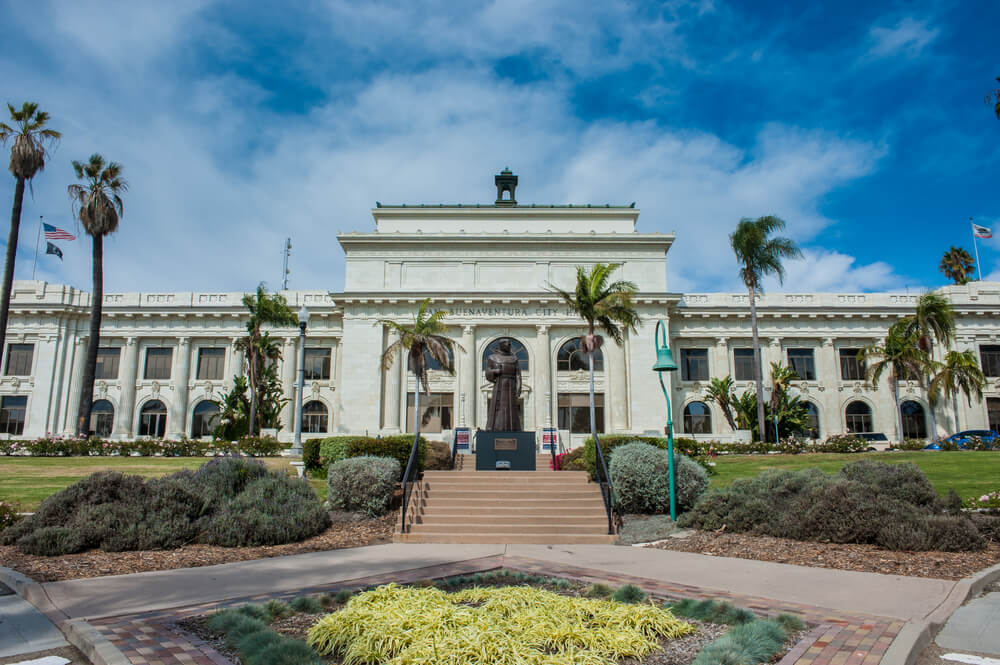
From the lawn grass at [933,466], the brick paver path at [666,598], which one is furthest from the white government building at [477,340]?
the brick paver path at [666,598]

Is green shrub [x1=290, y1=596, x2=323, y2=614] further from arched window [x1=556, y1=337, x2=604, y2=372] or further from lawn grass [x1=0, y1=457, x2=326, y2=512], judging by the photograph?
arched window [x1=556, y1=337, x2=604, y2=372]

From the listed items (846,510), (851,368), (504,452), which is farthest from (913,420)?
(846,510)

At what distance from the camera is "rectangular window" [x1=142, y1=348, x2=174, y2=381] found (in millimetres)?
45219

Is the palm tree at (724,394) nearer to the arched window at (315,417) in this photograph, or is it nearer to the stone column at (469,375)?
the stone column at (469,375)

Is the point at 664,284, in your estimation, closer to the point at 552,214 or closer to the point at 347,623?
the point at 552,214

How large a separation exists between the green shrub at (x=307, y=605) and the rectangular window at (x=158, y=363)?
4397 cm

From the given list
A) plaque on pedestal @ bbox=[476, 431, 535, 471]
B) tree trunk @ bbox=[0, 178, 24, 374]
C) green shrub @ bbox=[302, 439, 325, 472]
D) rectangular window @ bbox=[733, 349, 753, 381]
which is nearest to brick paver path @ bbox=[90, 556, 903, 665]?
plaque on pedestal @ bbox=[476, 431, 535, 471]

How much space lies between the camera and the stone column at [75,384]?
1762 inches

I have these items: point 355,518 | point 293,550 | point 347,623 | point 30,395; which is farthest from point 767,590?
point 30,395

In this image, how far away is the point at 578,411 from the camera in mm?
39969

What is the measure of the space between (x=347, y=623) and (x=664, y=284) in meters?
38.6

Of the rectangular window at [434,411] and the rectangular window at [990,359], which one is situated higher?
the rectangular window at [990,359]

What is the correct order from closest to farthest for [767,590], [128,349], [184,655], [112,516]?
1. [184,655]
2. [767,590]
3. [112,516]
4. [128,349]

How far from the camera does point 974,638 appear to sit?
5.79 metres
